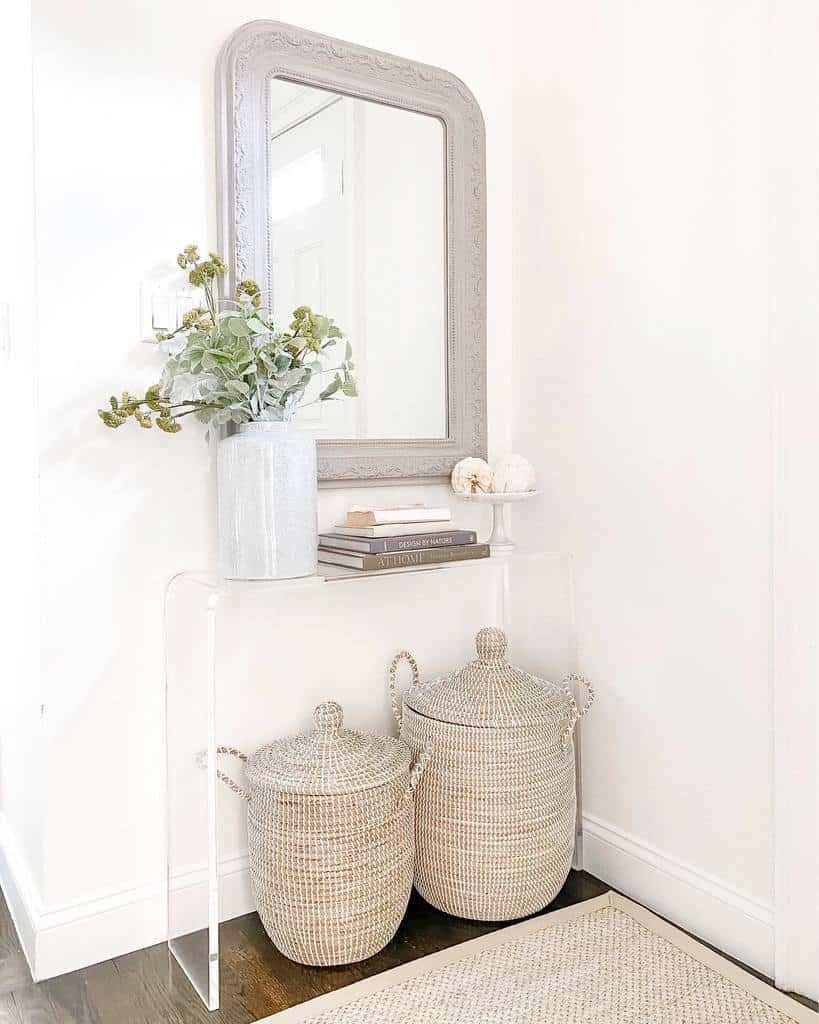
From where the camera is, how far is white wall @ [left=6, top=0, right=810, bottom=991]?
152 cm

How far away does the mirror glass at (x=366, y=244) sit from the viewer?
1.74 m

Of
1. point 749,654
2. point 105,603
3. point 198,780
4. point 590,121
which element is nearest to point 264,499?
point 105,603

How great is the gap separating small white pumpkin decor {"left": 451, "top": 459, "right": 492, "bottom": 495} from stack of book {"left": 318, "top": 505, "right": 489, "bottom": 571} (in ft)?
0.57

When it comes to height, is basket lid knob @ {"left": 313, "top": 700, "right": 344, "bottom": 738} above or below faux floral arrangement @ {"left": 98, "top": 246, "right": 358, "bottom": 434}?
below

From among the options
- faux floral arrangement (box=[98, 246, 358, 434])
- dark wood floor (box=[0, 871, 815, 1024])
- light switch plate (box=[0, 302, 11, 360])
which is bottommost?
dark wood floor (box=[0, 871, 815, 1024])

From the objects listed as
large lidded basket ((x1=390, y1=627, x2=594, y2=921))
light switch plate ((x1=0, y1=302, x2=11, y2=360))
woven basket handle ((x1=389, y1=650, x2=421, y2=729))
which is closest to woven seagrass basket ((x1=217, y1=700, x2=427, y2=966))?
large lidded basket ((x1=390, y1=627, x2=594, y2=921))

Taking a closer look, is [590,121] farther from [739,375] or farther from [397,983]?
[397,983]

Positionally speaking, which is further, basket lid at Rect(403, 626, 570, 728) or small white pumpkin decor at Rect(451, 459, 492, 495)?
small white pumpkin decor at Rect(451, 459, 492, 495)

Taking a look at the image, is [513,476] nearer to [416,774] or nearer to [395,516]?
[395,516]

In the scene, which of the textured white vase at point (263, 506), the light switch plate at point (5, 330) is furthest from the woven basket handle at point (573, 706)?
the light switch plate at point (5, 330)

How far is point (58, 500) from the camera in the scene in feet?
5.00

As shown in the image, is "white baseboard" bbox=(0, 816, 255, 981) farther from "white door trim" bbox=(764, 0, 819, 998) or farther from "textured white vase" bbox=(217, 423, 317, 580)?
"white door trim" bbox=(764, 0, 819, 998)

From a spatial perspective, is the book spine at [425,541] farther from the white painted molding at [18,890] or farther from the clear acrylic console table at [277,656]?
the white painted molding at [18,890]

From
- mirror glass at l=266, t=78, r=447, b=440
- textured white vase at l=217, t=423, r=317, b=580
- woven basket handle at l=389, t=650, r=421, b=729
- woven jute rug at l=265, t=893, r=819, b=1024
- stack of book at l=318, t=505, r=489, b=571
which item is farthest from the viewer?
woven basket handle at l=389, t=650, r=421, b=729
